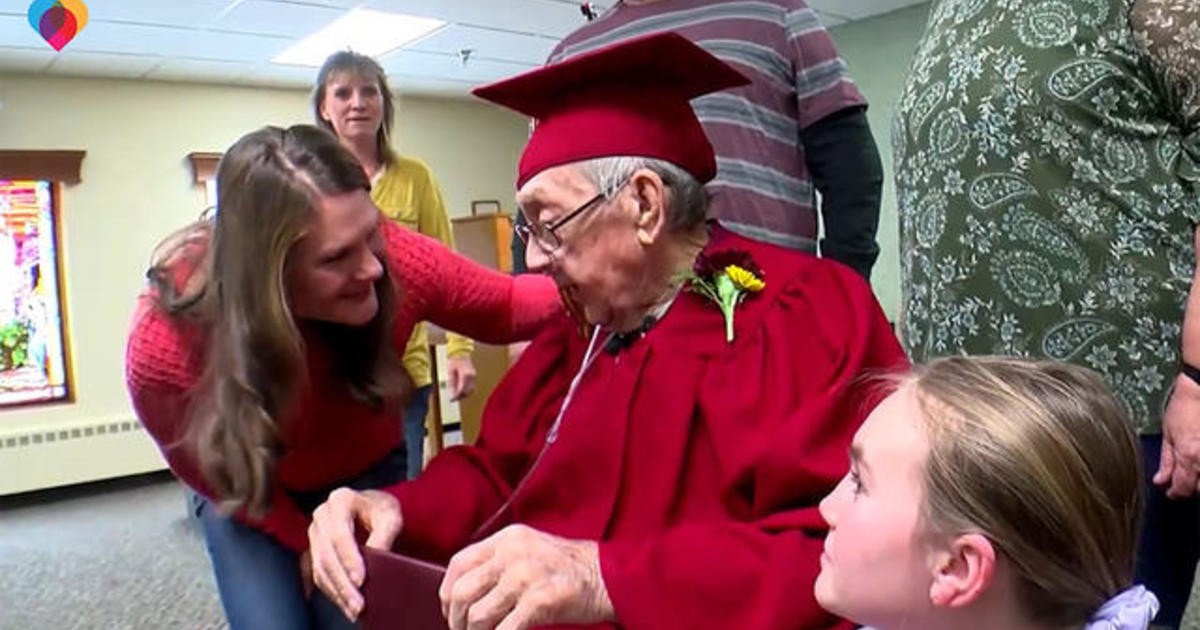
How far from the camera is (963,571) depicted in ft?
2.50

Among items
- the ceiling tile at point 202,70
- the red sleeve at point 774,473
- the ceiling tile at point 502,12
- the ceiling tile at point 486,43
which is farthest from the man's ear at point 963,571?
the ceiling tile at point 202,70

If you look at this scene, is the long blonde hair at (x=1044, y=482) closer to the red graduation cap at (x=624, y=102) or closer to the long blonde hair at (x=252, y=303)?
the red graduation cap at (x=624, y=102)

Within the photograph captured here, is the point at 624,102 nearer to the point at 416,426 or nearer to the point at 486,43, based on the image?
the point at 416,426

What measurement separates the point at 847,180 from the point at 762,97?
193mm

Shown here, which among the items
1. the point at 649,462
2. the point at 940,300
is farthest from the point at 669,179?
the point at 940,300

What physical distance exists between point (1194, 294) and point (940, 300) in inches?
11.4

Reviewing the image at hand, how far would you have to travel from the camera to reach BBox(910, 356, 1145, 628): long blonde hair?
2.41 feet

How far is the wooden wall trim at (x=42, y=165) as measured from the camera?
587cm

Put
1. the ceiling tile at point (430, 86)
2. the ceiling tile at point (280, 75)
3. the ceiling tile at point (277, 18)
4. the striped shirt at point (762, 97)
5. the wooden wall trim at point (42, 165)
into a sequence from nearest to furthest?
the striped shirt at point (762, 97)
the ceiling tile at point (277, 18)
the wooden wall trim at point (42, 165)
the ceiling tile at point (280, 75)
the ceiling tile at point (430, 86)

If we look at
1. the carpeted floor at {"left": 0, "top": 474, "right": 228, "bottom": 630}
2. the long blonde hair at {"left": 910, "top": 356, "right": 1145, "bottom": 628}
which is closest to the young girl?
the long blonde hair at {"left": 910, "top": 356, "right": 1145, "bottom": 628}

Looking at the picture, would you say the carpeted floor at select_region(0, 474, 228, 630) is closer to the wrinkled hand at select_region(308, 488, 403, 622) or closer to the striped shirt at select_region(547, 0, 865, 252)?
the wrinkled hand at select_region(308, 488, 403, 622)

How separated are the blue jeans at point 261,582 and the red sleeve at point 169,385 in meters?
0.07

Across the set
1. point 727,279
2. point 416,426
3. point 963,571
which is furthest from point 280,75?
point 963,571

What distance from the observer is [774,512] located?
97cm
